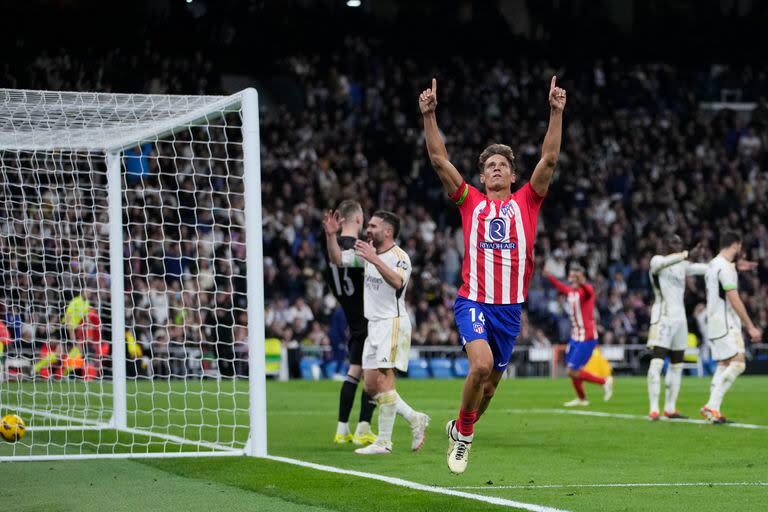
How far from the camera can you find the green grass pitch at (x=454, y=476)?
7.60 m

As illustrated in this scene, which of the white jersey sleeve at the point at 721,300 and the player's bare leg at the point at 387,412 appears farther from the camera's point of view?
the white jersey sleeve at the point at 721,300

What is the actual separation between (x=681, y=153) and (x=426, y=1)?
9.30m

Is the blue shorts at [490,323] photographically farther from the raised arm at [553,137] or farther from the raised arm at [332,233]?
the raised arm at [332,233]

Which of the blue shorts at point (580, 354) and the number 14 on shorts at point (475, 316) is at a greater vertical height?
the number 14 on shorts at point (475, 316)

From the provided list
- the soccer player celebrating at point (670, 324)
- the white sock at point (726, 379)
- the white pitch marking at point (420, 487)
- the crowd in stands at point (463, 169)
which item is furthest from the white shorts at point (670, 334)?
the crowd in stands at point (463, 169)

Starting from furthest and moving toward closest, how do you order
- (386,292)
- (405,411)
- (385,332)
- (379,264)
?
(386,292) < (385,332) < (405,411) < (379,264)

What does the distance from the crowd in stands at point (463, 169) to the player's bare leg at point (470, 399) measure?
666 inches

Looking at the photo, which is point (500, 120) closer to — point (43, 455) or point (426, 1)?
point (426, 1)

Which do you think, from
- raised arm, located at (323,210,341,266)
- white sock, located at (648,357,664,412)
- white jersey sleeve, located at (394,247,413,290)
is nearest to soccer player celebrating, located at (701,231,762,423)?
white sock, located at (648,357,664,412)

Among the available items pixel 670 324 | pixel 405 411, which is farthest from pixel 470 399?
pixel 670 324

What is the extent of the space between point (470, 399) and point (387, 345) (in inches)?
104

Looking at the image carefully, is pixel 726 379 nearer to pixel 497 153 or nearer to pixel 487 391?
pixel 487 391

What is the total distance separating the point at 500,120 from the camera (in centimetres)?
3559

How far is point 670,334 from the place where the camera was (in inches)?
612
